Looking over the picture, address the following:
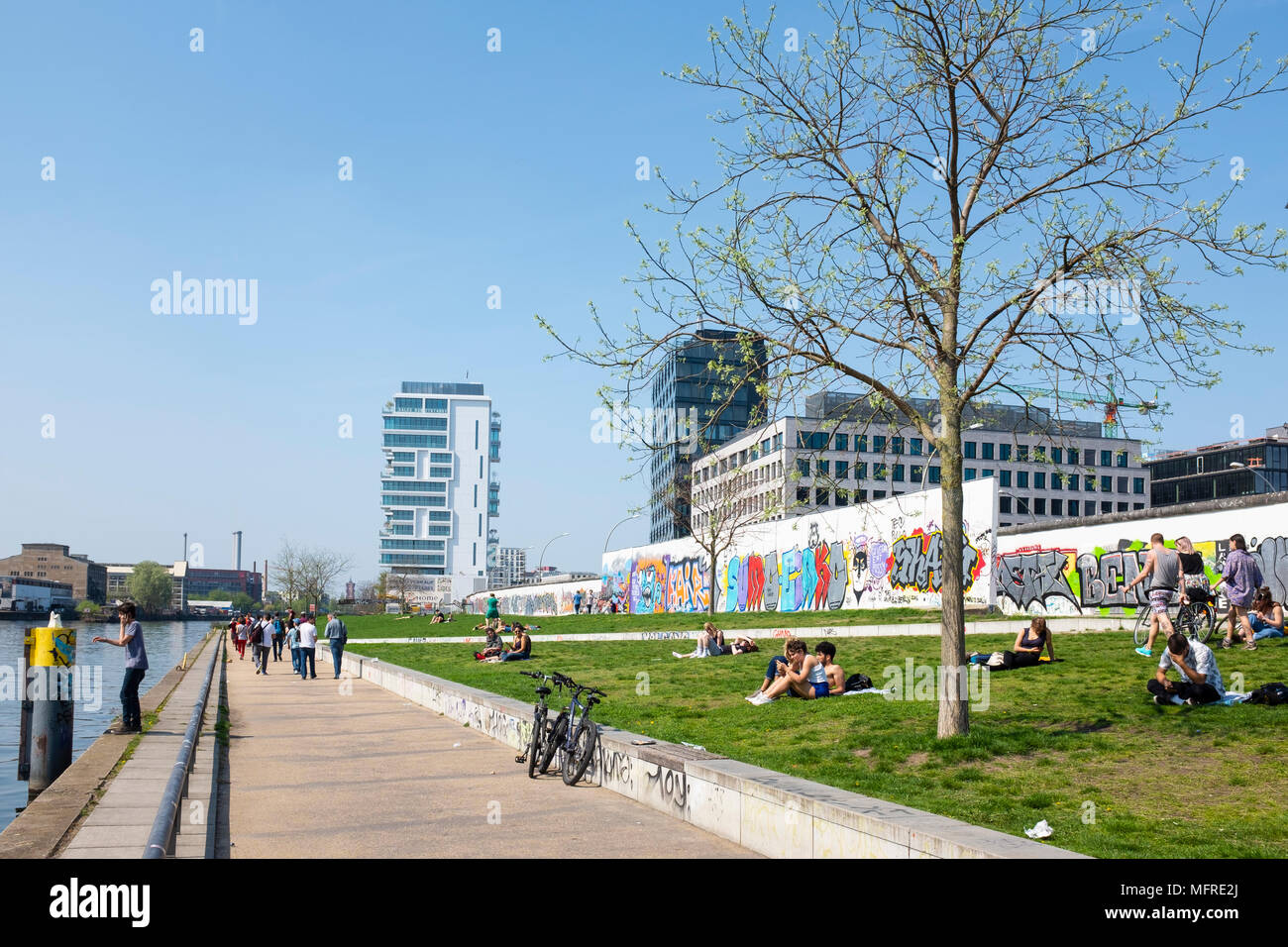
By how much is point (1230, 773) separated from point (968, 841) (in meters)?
4.01

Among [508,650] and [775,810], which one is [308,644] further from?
[775,810]

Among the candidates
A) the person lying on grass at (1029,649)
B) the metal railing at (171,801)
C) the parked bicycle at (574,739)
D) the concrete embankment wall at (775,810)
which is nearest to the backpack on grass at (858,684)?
the person lying on grass at (1029,649)

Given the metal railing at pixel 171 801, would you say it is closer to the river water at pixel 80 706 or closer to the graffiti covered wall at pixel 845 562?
the river water at pixel 80 706

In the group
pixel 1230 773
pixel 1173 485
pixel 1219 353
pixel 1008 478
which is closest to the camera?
pixel 1230 773

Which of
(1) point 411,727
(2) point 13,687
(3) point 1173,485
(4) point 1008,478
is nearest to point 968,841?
(1) point 411,727

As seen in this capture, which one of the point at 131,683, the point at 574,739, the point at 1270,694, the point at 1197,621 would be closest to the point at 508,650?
the point at 131,683

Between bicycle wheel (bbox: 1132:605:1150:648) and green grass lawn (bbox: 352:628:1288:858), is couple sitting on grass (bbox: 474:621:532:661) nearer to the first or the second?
green grass lawn (bbox: 352:628:1288:858)

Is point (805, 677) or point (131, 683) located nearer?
point (131, 683)

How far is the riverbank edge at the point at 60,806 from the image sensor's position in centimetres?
675

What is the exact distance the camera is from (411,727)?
55.4 ft

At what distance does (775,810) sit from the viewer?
7.68m

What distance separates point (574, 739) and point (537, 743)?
646 millimetres
